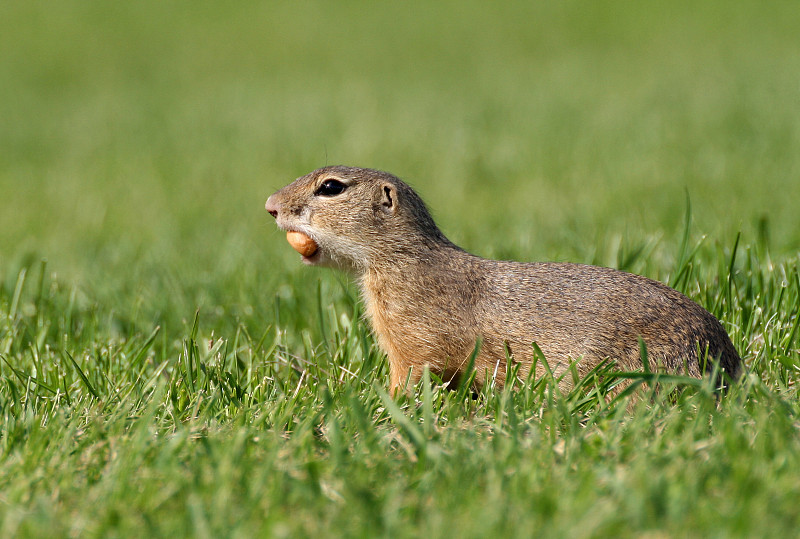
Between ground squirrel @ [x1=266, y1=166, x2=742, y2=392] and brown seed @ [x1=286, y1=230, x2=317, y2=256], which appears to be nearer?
ground squirrel @ [x1=266, y1=166, x2=742, y2=392]

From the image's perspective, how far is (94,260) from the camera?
670 cm

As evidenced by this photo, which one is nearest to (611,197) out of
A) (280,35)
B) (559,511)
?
(559,511)

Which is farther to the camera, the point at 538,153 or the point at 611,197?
the point at 538,153

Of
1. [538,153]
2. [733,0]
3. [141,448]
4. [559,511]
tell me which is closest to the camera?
[559,511]

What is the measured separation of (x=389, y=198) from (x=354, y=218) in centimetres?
20

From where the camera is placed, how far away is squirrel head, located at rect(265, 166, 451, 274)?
3.90 meters

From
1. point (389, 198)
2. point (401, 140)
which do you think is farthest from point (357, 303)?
point (401, 140)

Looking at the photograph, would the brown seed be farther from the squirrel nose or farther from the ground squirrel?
the squirrel nose

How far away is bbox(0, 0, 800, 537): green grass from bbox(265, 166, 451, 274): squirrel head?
0.36m

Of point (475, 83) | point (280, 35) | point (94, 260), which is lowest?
point (94, 260)

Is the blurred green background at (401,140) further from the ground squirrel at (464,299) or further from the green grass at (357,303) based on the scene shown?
the ground squirrel at (464,299)

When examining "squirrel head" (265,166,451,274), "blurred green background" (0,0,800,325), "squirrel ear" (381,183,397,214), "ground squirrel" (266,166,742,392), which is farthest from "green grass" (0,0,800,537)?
"squirrel ear" (381,183,397,214)

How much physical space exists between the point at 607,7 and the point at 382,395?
25797 mm

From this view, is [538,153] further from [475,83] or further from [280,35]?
[280,35]
